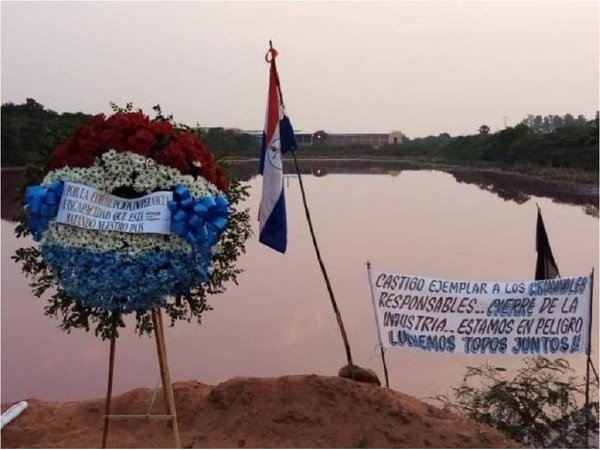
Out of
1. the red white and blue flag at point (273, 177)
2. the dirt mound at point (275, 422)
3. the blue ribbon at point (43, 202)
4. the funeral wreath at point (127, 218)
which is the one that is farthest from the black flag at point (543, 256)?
the blue ribbon at point (43, 202)

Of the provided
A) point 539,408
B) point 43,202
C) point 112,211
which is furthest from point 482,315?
point 43,202

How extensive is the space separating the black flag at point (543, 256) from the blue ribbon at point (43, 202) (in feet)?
11.4

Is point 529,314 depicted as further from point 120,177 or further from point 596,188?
point 596,188

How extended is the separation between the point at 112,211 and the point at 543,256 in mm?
3340

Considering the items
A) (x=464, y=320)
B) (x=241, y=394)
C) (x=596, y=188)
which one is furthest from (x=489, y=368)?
(x=596, y=188)

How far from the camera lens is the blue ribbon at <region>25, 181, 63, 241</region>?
14.4 ft

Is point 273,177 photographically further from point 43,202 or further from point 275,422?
point 43,202

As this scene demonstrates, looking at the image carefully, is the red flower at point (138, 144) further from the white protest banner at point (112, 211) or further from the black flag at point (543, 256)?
the black flag at point (543, 256)

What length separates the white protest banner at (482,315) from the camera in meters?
5.76

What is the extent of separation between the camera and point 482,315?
19.3ft

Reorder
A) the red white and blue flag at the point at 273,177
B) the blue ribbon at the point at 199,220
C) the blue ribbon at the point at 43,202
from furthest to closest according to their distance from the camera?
the red white and blue flag at the point at 273,177
the blue ribbon at the point at 43,202
the blue ribbon at the point at 199,220

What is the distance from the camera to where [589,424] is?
5820 mm

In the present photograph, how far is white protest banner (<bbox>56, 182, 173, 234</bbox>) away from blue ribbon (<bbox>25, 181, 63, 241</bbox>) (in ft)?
0.14

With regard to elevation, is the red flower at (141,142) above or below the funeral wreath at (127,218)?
above
